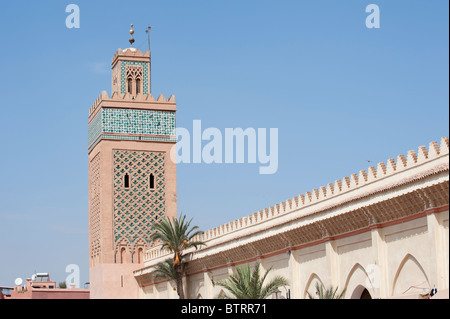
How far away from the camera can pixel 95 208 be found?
117ft

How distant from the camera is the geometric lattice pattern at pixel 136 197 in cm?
3472

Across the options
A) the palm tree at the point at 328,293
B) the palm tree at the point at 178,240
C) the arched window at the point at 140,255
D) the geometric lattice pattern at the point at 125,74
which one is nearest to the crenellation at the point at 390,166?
the palm tree at the point at 328,293

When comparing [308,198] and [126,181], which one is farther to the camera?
[126,181]

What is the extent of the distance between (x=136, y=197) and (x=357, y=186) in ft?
50.8

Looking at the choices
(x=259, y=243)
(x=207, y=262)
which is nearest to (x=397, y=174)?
(x=259, y=243)

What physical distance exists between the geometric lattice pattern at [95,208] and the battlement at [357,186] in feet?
27.8

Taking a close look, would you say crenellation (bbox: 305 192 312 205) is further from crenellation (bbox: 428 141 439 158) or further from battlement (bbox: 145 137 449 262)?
crenellation (bbox: 428 141 439 158)

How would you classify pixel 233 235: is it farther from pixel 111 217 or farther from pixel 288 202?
pixel 111 217

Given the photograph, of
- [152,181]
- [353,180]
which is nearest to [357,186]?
[353,180]

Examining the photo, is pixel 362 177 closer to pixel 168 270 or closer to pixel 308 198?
pixel 308 198

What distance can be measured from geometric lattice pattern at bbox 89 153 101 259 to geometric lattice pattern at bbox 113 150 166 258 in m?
0.89

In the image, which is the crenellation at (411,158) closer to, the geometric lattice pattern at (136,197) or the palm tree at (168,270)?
the palm tree at (168,270)

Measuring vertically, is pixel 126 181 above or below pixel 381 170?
above

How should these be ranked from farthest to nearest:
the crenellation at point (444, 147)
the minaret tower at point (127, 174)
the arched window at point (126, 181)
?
the arched window at point (126, 181)
the minaret tower at point (127, 174)
the crenellation at point (444, 147)
